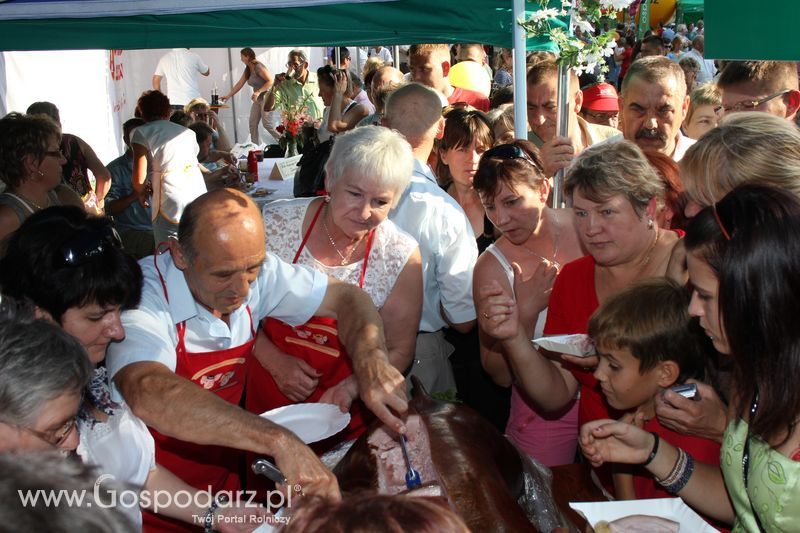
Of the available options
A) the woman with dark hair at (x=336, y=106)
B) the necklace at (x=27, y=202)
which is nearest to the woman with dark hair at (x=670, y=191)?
the necklace at (x=27, y=202)

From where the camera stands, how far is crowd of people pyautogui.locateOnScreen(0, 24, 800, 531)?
1.55m

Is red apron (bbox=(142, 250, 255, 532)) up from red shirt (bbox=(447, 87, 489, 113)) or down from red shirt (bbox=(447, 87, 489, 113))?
down

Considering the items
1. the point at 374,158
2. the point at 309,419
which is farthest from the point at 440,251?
the point at 309,419

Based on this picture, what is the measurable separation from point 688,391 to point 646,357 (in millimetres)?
177

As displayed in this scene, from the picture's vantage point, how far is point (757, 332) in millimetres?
1541

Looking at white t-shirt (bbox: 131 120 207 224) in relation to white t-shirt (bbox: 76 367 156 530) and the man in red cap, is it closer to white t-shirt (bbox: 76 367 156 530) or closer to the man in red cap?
the man in red cap

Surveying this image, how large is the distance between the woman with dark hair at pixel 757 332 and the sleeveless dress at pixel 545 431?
3.48 feet

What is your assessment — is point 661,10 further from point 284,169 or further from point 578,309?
point 578,309

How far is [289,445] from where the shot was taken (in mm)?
1726

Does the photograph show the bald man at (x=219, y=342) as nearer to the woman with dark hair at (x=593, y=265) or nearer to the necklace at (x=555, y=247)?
the woman with dark hair at (x=593, y=265)

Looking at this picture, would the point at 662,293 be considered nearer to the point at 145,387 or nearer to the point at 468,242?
the point at 468,242

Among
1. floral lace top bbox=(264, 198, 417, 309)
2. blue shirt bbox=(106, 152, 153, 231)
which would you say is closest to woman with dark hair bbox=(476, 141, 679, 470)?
floral lace top bbox=(264, 198, 417, 309)

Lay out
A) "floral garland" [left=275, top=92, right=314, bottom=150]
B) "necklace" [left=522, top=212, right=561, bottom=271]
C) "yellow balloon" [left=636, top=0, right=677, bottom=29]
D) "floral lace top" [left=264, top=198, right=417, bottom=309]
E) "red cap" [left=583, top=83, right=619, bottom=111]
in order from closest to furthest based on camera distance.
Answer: "floral lace top" [left=264, top=198, right=417, bottom=309] → "necklace" [left=522, top=212, right=561, bottom=271] → "red cap" [left=583, top=83, right=619, bottom=111] → "floral garland" [left=275, top=92, right=314, bottom=150] → "yellow balloon" [left=636, top=0, right=677, bottom=29]

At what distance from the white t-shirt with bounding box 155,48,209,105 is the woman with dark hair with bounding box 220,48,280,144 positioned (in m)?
0.59
